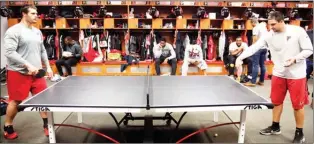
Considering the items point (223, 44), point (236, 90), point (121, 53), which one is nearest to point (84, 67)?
point (121, 53)

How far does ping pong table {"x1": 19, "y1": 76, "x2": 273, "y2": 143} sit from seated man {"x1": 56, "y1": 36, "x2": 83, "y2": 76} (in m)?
3.62

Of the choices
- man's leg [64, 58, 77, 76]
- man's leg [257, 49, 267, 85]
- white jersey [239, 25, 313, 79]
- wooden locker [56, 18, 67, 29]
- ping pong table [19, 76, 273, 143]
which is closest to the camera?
ping pong table [19, 76, 273, 143]

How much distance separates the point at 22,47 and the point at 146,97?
5.00 ft

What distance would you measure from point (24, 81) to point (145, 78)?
141 centimetres

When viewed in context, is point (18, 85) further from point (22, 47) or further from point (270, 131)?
point (270, 131)

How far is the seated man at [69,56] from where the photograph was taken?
6.71 metres

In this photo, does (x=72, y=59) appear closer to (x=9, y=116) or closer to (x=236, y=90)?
(x=9, y=116)

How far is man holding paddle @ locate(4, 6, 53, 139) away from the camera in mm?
2768

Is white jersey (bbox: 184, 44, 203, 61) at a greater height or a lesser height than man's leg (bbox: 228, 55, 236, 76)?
greater

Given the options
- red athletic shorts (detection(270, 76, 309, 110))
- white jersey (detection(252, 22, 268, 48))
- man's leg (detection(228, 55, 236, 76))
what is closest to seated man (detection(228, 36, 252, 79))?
man's leg (detection(228, 55, 236, 76))

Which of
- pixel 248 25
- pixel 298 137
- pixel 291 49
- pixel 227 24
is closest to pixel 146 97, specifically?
pixel 291 49

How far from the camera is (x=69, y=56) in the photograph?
6.84m

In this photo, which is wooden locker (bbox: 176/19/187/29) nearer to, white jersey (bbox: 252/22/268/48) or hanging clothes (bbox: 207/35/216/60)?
hanging clothes (bbox: 207/35/216/60)

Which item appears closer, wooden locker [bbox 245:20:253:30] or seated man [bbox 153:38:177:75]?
seated man [bbox 153:38:177:75]
